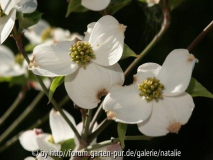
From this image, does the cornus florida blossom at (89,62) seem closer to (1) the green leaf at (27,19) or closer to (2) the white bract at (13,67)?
(1) the green leaf at (27,19)

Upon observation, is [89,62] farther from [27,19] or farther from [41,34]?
[41,34]

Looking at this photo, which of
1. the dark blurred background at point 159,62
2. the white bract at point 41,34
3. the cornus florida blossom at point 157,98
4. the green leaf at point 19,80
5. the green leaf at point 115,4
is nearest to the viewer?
the cornus florida blossom at point 157,98

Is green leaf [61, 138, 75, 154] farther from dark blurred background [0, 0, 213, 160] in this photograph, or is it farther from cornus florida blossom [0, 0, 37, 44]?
dark blurred background [0, 0, 213, 160]

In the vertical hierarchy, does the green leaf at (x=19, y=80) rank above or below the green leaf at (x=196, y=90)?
below

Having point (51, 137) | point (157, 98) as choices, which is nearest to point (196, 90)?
point (157, 98)

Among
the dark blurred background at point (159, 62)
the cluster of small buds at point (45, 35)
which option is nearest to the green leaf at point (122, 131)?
the cluster of small buds at point (45, 35)

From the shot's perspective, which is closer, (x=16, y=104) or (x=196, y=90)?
(x=196, y=90)
